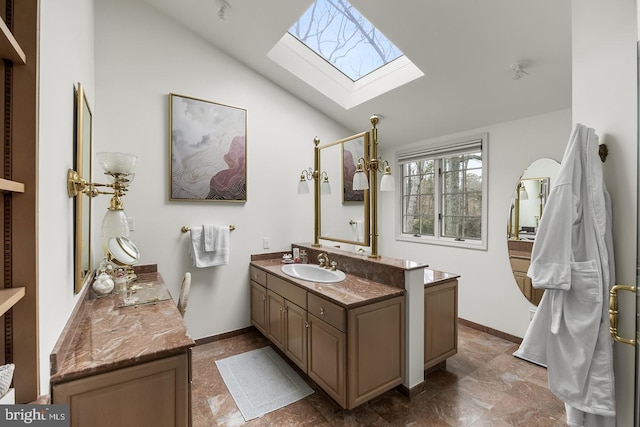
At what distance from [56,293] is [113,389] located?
42 cm

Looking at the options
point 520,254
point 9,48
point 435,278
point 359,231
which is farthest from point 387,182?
point 9,48

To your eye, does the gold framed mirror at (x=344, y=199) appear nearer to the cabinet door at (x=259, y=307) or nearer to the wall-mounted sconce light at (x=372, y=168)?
the wall-mounted sconce light at (x=372, y=168)

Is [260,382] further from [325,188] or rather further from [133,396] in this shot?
[325,188]

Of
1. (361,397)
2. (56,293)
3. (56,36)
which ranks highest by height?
(56,36)

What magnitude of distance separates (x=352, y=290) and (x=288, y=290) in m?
0.60

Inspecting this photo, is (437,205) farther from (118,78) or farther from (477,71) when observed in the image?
(118,78)

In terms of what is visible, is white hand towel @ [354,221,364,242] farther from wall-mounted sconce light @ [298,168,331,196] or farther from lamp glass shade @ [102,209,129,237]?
lamp glass shade @ [102,209,129,237]

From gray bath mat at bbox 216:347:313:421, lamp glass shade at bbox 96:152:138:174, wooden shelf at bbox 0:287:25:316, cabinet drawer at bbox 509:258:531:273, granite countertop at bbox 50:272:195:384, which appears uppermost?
lamp glass shade at bbox 96:152:138:174

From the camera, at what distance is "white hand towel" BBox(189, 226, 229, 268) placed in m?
2.61

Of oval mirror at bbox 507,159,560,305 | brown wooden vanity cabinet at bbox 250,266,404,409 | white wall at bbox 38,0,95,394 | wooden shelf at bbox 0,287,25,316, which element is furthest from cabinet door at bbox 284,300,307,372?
oval mirror at bbox 507,159,560,305

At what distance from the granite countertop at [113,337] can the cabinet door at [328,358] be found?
36.1 inches

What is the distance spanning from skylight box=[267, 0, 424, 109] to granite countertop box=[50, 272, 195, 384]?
252 cm

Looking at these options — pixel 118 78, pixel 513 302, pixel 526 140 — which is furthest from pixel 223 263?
pixel 526 140

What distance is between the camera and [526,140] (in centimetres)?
268
